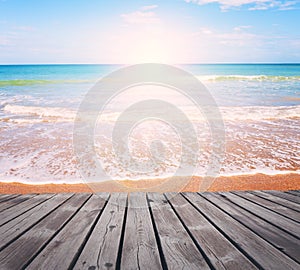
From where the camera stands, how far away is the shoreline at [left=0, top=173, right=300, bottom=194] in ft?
16.1

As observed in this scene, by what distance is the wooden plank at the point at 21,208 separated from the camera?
248 cm

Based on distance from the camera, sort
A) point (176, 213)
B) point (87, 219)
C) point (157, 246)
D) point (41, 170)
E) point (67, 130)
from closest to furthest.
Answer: point (157, 246) → point (87, 219) → point (176, 213) → point (41, 170) → point (67, 130)

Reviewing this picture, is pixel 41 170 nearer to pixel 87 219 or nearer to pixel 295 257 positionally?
pixel 87 219

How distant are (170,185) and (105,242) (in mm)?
3247

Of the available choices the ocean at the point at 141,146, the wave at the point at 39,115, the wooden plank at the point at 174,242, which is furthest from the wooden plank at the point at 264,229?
the wave at the point at 39,115

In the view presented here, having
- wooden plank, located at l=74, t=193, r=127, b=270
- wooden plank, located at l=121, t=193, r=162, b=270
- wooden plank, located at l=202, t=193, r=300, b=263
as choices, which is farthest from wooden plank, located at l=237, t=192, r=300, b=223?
wooden plank, located at l=74, t=193, r=127, b=270

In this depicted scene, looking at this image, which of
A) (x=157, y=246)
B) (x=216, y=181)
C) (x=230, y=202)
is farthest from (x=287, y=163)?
(x=157, y=246)

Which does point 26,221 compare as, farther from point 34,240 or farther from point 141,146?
point 141,146

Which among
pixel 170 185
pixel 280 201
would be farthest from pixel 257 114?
pixel 280 201

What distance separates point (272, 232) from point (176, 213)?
35.2 inches

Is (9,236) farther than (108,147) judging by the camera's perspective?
No

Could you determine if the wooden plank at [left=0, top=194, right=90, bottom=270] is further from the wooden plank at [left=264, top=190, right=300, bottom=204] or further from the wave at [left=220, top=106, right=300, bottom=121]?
the wave at [left=220, top=106, right=300, bottom=121]

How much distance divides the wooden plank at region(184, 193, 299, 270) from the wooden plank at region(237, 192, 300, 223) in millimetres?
569

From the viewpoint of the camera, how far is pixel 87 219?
2.43 metres
